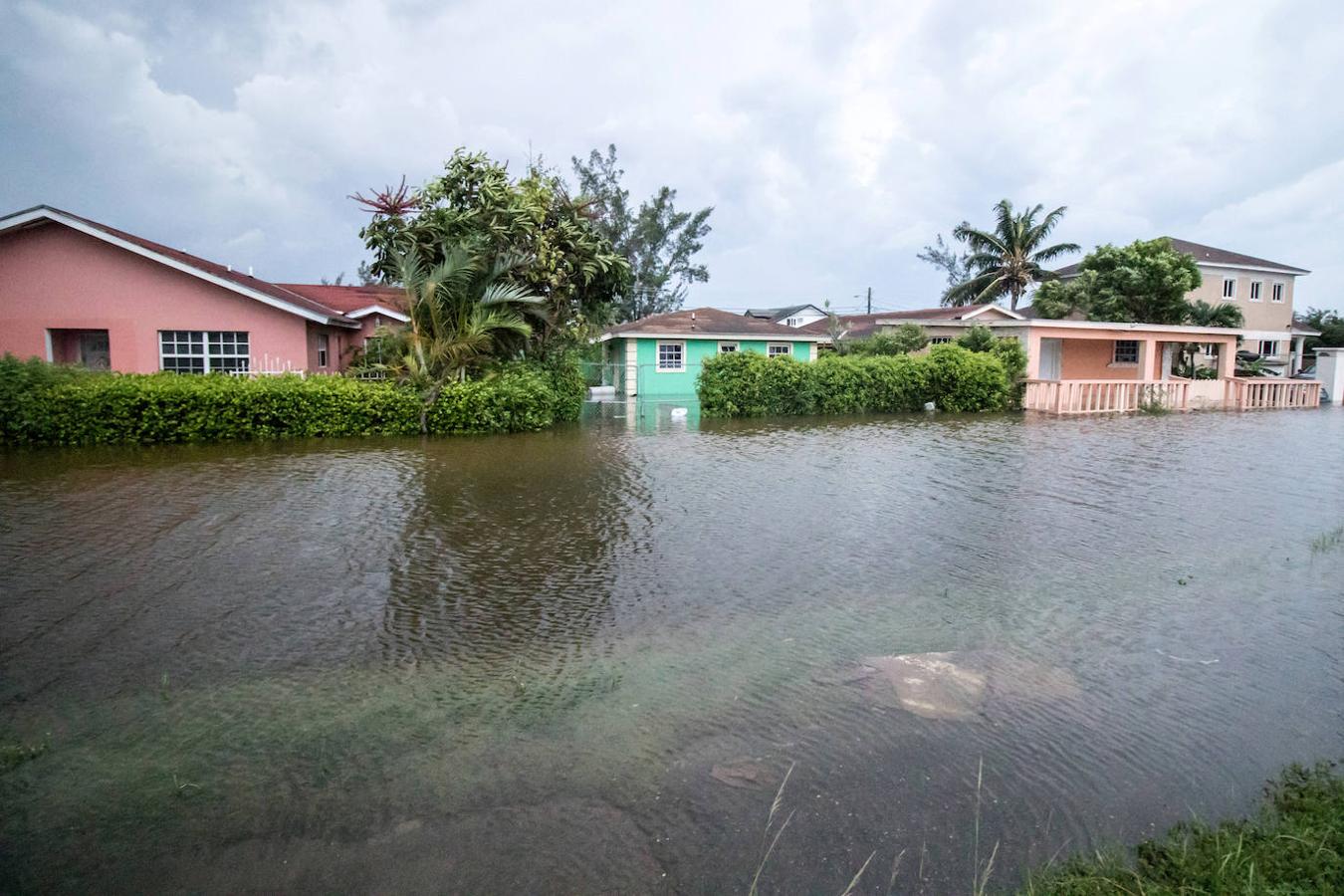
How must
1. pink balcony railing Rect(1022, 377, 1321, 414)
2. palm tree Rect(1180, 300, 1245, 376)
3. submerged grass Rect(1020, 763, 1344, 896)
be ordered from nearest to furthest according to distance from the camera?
1. submerged grass Rect(1020, 763, 1344, 896)
2. pink balcony railing Rect(1022, 377, 1321, 414)
3. palm tree Rect(1180, 300, 1245, 376)

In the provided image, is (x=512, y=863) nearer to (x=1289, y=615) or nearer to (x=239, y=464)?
(x=1289, y=615)

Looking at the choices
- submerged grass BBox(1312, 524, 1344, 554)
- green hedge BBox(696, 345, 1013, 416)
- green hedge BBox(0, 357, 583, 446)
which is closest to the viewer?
submerged grass BBox(1312, 524, 1344, 554)

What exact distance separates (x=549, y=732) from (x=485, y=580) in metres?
2.87

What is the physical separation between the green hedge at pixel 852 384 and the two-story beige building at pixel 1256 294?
61.3 ft

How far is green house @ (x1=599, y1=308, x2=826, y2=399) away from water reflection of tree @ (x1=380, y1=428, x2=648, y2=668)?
17.7 metres

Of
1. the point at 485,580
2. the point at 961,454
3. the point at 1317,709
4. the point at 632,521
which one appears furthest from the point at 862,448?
the point at 1317,709

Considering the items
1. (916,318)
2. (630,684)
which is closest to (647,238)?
(916,318)

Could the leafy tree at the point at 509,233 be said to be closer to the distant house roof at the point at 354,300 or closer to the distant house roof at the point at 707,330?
the distant house roof at the point at 354,300

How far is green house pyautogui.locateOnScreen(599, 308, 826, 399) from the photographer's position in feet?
101

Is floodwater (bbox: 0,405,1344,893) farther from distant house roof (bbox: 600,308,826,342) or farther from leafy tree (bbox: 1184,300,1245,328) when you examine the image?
leafy tree (bbox: 1184,300,1245,328)

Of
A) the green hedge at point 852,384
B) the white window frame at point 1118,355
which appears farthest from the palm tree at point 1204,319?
the green hedge at point 852,384

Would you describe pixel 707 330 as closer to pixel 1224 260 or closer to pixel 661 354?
pixel 661 354

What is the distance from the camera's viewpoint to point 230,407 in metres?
15.0

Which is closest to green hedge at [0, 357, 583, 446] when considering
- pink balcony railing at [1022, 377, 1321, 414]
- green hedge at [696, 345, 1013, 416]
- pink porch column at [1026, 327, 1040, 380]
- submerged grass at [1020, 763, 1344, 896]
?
green hedge at [696, 345, 1013, 416]
